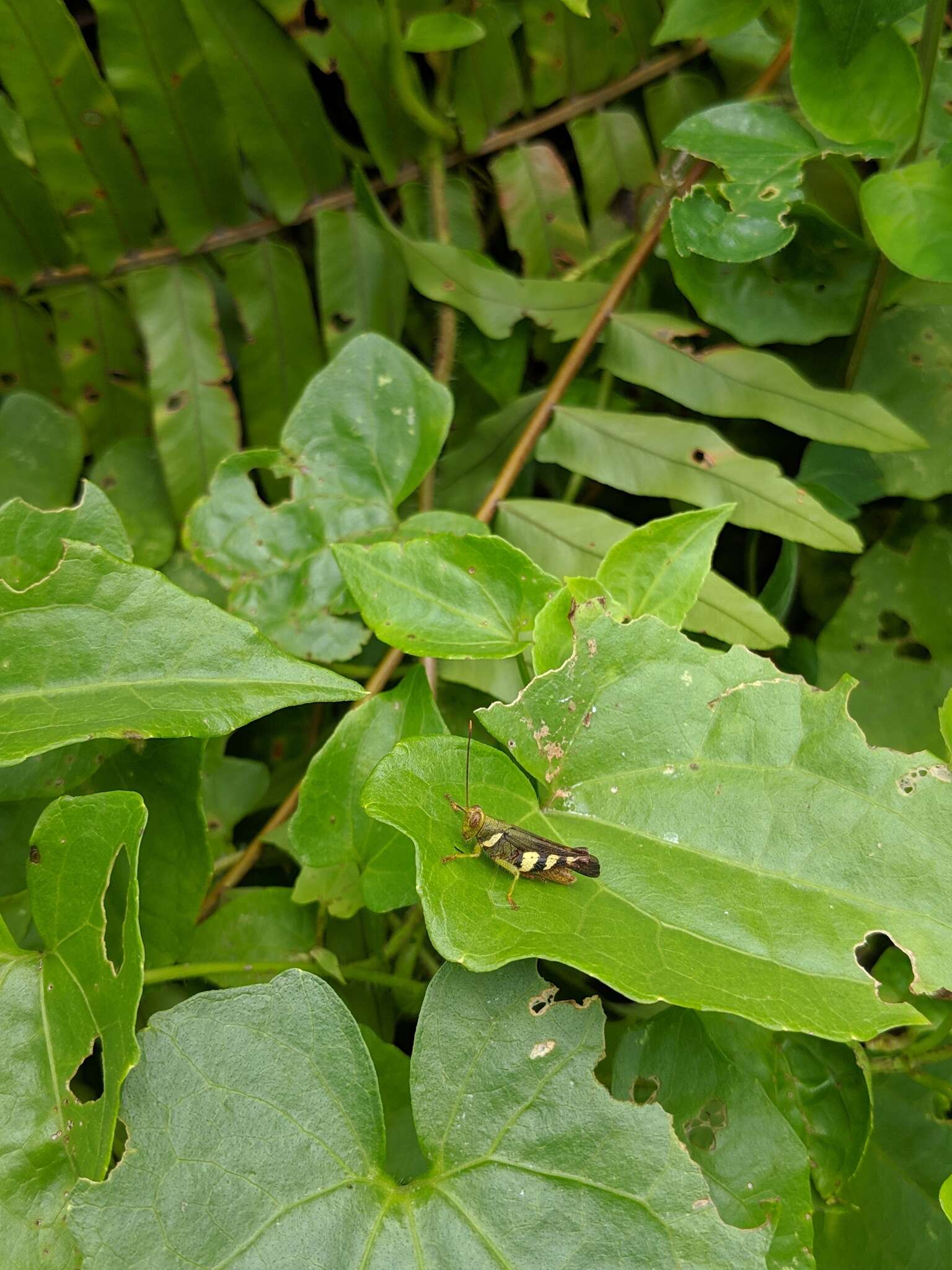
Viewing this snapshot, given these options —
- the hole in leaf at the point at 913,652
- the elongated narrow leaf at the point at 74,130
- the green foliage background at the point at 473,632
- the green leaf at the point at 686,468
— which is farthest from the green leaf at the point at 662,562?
the elongated narrow leaf at the point at 74,130

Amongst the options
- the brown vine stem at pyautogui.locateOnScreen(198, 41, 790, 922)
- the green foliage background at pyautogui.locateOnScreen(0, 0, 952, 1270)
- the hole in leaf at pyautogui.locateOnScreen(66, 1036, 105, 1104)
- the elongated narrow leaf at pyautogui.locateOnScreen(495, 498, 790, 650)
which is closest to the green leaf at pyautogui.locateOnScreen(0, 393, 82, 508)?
the green foliage background at pyautogui.locateOnScreen(0, 0, 952, 1270)

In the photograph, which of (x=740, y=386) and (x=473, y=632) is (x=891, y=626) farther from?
(x=473, y=632)

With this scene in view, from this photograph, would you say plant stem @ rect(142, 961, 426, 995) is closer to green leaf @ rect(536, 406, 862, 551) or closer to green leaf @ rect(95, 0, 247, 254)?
green leaf @ rect(536, 406, 862, 551)

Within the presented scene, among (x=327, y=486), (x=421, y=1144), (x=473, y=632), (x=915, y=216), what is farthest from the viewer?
(x=327, y=486)

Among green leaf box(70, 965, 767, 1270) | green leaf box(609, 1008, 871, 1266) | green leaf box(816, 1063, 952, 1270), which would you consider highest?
green leaf box(70, 965, 767, 1270)

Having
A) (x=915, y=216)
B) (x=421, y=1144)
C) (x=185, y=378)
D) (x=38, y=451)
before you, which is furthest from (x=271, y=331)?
(x=421, y=1144)

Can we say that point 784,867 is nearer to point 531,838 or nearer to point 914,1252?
point 531,838

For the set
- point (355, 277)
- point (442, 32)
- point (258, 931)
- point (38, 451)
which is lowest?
point (258, 931)
